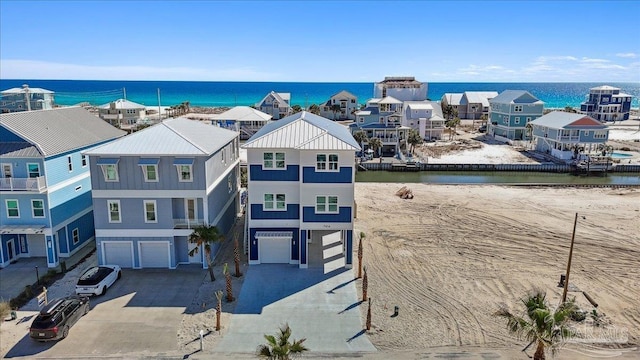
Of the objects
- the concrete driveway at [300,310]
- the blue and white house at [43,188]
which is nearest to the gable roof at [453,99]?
the concrete driveway at [300,310]

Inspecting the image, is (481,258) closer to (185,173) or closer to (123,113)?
(185,173)

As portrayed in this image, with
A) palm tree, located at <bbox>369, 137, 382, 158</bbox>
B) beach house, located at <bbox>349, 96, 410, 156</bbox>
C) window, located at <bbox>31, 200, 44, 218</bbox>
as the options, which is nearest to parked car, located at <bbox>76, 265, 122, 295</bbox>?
window, located at <bbox>31, 200, 44, 218</bbox>

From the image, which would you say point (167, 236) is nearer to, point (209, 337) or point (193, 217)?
point (193, 217)

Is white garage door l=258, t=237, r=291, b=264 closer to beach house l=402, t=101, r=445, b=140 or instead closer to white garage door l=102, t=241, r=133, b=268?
white garage door l=102, t=241, r=133, b=268

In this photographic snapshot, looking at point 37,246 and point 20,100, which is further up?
point 20,100

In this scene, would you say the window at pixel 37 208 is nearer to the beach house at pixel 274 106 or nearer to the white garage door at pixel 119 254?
the white garage door at pixel 119 254

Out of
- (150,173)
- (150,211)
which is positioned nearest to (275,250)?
(150,211)
